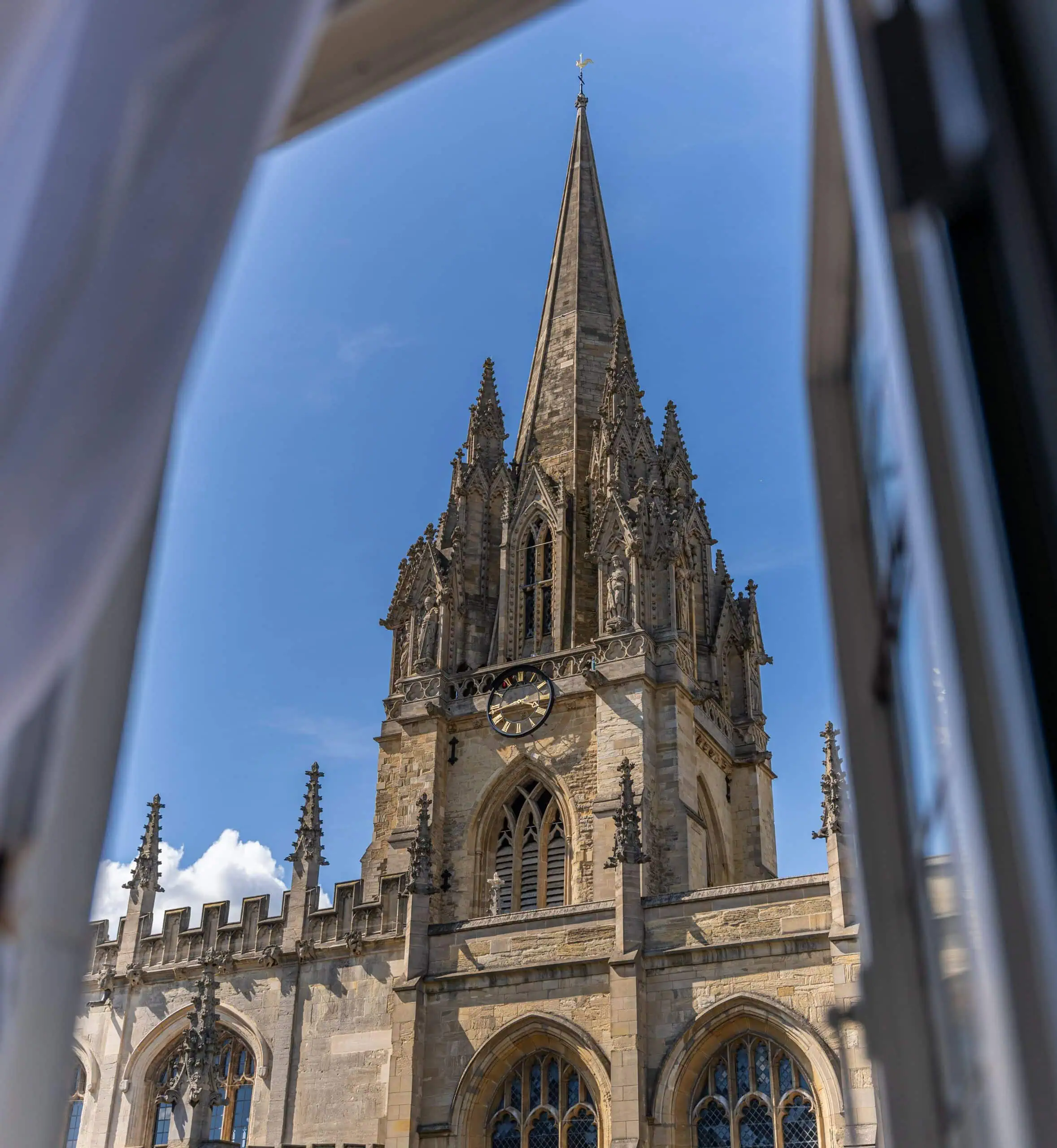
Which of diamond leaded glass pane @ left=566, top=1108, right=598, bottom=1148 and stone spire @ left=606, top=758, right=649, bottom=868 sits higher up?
stone spire @ left=606, top=758, right=649, bottom=868

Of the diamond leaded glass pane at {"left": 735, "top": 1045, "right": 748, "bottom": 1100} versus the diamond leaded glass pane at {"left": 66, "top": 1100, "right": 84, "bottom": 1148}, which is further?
the diamond leaded glass pane at {"left": 66, "top": 1100, "right": 84, "bottom": 1148}

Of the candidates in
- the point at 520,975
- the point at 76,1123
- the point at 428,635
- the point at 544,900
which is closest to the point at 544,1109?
the point at 520,975

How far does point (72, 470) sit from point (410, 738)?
2301 centimetres

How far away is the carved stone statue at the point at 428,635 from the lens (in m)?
25.0

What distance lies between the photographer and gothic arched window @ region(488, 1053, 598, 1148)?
16250mm

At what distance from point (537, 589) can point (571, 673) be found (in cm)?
297

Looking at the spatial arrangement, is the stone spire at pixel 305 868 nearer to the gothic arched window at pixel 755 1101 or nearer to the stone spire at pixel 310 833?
the stone spire at pixel 310 833

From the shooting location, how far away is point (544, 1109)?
653 inches

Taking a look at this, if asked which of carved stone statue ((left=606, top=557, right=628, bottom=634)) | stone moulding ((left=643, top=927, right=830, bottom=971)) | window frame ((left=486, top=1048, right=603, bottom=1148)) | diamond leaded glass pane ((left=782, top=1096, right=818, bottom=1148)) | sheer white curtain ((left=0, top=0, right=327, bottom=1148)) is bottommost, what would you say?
sheer white curtain ((left=0, top=0, right=327, bottom=1148))

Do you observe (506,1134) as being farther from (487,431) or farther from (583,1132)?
(487,431)

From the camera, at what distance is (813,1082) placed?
14.9 meters

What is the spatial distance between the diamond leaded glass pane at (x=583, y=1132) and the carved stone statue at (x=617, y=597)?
9286 millimetres

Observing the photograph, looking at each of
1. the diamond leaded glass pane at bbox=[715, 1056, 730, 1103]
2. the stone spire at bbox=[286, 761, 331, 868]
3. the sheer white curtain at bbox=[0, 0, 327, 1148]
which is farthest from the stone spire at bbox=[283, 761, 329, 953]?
the sheer white curtain at bbox=[0, 0, 327, 1148]

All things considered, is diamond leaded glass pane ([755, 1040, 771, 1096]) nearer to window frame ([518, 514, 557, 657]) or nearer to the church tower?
the church tower
